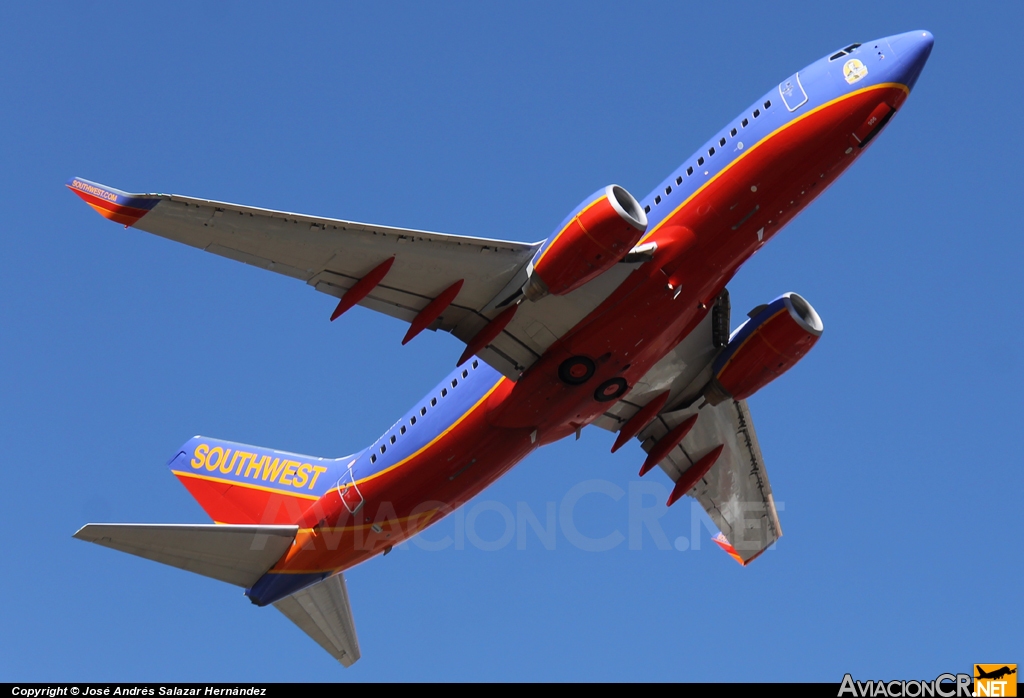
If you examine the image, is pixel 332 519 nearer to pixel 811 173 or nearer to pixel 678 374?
pixel 678 374

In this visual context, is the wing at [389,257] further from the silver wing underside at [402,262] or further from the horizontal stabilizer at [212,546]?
the horizontal stabilizer at [212,546]

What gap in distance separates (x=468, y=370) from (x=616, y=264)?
6.71 metres

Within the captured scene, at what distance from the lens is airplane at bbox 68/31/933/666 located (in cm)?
2989

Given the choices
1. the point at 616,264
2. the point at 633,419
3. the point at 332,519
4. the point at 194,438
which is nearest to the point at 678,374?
the point at 633,419

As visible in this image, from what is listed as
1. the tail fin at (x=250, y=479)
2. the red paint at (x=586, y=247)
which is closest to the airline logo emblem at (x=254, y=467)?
the tail fin at (x=250, y=479)

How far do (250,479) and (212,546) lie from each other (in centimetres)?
Result: 466

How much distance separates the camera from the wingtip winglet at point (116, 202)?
27.5 meters

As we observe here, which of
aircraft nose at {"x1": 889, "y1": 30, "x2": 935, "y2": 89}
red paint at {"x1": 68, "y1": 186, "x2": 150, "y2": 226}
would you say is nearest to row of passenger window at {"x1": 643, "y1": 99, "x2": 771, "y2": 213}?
aircraft nose at {"x1": 889, "y1": 30, "x2": 935, "y2": 89}

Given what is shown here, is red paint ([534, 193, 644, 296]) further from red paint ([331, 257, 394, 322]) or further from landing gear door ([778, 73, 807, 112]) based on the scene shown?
landing gear door ([778, 73, 807, 112])

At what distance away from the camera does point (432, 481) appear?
34.8 m

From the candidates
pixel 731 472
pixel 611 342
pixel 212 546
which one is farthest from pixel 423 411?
pixel 731 472

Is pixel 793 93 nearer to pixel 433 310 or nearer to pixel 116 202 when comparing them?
pixel 433 310

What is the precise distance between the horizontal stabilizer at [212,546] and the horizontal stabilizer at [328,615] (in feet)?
6.56

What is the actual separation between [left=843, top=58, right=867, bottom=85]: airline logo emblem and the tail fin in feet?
61.1
